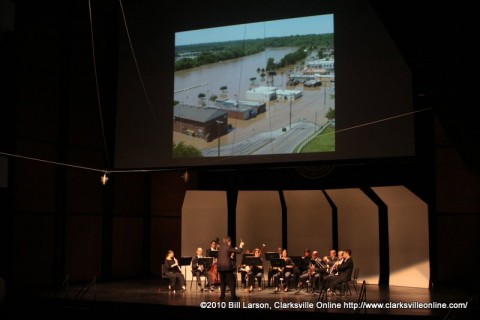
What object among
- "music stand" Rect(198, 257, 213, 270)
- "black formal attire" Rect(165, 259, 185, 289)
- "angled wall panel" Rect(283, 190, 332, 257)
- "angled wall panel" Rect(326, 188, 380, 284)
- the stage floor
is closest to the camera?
the stage floor

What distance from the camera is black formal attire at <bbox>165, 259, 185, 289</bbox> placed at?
474 inches

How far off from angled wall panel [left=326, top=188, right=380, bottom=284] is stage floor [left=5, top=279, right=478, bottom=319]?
199cm

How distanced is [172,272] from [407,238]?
537 centimetres

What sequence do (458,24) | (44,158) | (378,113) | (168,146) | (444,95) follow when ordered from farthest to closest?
(168,146), (44,158), (378,113), (444,95), (458,24)

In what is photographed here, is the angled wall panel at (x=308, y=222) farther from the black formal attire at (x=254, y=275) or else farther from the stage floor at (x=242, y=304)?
the stage floor at (x=242, y=304)

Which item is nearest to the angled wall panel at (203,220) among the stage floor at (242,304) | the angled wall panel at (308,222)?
the angled wall panel at (308,222)

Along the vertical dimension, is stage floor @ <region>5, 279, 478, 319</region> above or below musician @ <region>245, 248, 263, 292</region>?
below

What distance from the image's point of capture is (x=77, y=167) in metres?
13.5

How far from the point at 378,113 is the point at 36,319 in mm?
7406

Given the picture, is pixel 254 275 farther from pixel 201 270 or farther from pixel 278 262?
pixel 201 270

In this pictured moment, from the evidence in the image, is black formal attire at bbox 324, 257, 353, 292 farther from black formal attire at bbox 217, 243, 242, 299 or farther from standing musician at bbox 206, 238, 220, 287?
standing musician at bbox 206, 238, 220, 287

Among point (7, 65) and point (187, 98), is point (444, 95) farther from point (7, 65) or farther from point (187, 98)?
point (7, 65)

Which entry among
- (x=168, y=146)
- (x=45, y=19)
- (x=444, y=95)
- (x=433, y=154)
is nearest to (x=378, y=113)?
(x=433, y=154)

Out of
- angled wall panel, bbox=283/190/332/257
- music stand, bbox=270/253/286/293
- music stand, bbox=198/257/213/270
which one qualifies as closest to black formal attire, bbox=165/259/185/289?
music stand, bbox=198/257/213/270
